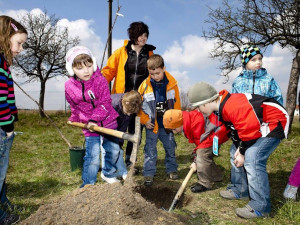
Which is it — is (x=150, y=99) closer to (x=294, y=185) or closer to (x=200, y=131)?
(x=200, y=131)

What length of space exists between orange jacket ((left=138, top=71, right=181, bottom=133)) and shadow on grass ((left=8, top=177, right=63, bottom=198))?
5.72 ft

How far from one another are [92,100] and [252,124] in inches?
76.5

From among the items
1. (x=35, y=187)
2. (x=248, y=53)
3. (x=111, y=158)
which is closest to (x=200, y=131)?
(x=248, y=53)

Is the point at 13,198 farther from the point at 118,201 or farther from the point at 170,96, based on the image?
the point at 170,96

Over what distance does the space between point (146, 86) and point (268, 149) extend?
1927 millimetres

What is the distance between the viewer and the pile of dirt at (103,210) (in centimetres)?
224

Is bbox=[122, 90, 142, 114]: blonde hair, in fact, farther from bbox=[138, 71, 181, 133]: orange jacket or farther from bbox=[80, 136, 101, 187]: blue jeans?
bbox=[80, 136, 101, 187]: blue jeans

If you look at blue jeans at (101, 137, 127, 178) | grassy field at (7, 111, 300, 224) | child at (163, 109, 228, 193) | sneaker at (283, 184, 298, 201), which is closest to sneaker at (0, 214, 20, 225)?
grassy field at (7, 111, 300, 224)

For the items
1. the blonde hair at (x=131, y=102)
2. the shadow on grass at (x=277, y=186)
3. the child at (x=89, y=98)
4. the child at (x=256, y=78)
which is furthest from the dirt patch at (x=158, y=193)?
the child at (x=256, y=78)

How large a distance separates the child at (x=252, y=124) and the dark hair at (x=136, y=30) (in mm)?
1731

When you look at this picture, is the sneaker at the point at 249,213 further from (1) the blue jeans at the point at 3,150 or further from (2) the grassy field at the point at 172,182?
(1) the blue jeans at the point at 3,150

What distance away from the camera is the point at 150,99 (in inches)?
156

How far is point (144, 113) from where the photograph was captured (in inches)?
157

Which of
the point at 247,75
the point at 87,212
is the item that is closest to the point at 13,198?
the point at 87,212
